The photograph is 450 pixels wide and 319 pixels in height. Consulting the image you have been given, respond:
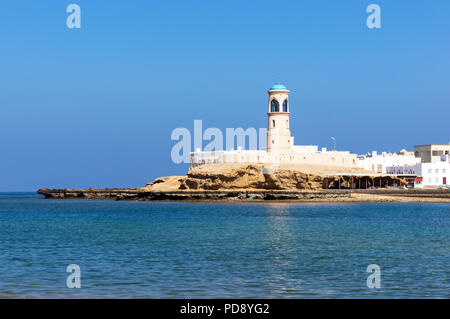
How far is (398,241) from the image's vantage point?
27.6 meters

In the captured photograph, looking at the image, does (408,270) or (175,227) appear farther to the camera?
(175,227)

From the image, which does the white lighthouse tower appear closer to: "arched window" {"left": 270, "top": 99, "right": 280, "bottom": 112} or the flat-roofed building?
"arched window" {"left": 270, "top": 99, "right": 280, "bottom": 112}

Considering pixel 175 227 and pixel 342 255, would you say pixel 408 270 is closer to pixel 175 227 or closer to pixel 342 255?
pixel 342 255

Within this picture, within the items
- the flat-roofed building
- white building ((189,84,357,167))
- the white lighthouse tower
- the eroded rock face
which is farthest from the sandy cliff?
the flat-roofed building

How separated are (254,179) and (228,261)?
6245 centimetres

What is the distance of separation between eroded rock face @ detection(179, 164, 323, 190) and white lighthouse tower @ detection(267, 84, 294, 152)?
19.1 feet

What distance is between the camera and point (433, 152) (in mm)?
98938

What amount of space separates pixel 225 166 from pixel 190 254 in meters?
62.9

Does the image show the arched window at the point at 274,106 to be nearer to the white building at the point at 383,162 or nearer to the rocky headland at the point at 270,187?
the rocky headland at the point at 270,187

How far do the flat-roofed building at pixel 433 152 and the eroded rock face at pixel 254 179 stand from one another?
25.3 metres

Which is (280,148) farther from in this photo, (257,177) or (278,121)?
(257,177)

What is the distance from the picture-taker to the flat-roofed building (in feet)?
319
